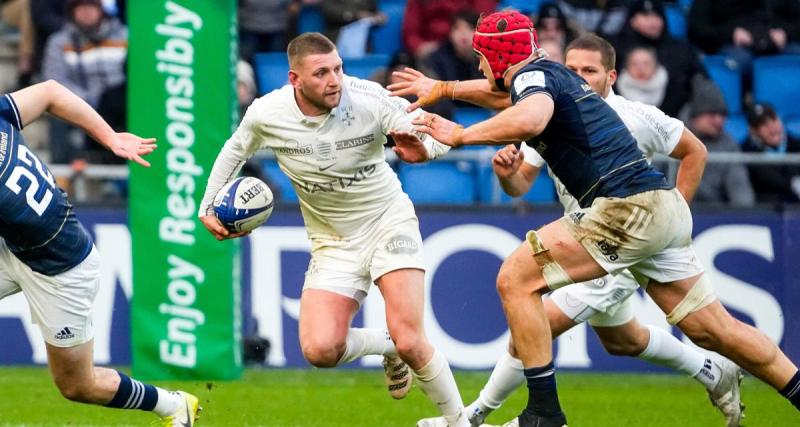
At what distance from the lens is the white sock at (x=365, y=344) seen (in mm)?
8688

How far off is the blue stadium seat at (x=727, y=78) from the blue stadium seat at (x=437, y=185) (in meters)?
3.10

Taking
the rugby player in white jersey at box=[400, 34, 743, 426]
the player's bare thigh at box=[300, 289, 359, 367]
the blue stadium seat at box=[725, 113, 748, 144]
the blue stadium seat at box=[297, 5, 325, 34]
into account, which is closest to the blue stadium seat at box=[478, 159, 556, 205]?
the blue stadium seat at box=[725, 113, 748, 144]

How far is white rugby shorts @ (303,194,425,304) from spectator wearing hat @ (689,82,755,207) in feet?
15.3

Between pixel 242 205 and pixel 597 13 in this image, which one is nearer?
pixel 242 205

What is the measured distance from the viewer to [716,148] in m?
13.4

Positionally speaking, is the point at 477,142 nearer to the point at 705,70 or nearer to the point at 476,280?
→ the point at 476,280

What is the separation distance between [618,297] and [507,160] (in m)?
1.26

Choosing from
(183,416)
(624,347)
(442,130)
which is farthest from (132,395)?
(624,347)

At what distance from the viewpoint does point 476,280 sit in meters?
12.1

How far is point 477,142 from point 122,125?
7.17m

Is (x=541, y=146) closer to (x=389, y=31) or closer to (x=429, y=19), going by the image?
(x=429, y=19)

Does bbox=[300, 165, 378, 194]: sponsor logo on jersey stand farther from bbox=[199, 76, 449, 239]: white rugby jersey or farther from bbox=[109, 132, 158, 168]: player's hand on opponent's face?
bbox=[109, 132, 158, 168]: player's hand on opponent's face

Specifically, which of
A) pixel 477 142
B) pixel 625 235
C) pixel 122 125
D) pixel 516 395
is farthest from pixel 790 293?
pixel 122 125

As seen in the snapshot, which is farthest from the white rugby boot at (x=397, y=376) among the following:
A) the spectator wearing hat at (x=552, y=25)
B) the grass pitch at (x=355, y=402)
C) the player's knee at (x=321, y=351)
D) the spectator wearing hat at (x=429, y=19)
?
the spectator wearing hat at (x=429, y=19)
